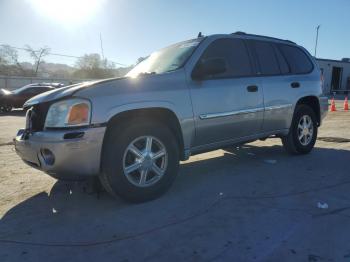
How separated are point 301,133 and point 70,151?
163 inches

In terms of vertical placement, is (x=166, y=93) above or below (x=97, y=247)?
above

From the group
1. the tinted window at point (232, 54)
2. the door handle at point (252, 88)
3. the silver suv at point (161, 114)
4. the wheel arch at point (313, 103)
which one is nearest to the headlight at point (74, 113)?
the silver suv at point (161, 114)

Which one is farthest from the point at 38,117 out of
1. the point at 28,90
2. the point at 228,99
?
the point at 28,90

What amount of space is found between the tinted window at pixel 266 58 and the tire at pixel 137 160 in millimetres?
2128

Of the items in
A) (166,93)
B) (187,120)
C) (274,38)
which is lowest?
(187,120)

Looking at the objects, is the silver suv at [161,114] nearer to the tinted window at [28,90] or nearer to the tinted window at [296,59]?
the tinted window at [296,59]

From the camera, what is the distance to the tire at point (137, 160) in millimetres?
3879

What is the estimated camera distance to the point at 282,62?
6.10 m

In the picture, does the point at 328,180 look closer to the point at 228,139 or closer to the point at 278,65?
the point at 228,139

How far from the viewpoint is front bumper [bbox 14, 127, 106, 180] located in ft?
12.0

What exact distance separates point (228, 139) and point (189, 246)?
2190mm

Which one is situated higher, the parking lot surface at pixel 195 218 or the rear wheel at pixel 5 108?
the parking lot surface at pixel 195 218

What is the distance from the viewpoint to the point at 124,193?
13.1 ft

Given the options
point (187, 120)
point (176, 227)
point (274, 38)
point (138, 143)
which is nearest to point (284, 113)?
point (274, 38)
